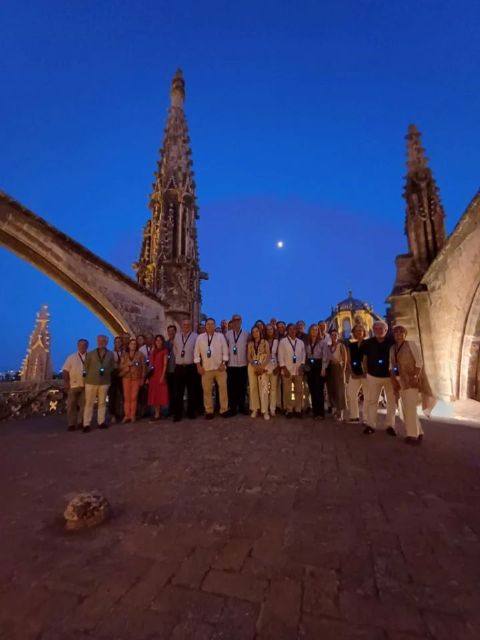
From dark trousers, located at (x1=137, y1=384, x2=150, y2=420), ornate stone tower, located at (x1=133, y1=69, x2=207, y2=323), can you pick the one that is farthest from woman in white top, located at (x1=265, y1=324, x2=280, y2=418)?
ornate stone tower, located at (x1=133, y1=69, x2=207, y2=323)

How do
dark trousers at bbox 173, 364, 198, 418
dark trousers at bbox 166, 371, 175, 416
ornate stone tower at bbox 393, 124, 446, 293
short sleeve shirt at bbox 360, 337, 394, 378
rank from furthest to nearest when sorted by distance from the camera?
ornate stone tower at bbox 393, 124, 446, 293 → dark trousers at bbox 166, 371, 175, 416 → dark trousers at bbox 173, 364, 198, 418 → short sleeve shirt at bbox 360, 337, 394, 378

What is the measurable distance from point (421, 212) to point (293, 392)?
25.0 ft

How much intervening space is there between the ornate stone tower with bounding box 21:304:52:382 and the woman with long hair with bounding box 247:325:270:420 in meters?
13.7

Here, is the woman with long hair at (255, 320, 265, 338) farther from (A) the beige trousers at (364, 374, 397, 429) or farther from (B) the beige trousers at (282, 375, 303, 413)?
(A) the beige trousers at (364, 374, 397, 429)

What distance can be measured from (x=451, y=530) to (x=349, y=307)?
35.5 m

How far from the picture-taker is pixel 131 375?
6.30 m

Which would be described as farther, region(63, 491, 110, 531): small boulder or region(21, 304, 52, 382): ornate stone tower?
region(21, 304, 52, 382): ornate stone tower

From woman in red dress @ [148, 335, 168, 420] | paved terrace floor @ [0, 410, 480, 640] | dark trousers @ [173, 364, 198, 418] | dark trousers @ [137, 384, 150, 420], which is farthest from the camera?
dark trousers @ [137, 384, 150, 420]

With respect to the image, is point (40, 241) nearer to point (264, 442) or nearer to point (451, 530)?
point (264, 442)

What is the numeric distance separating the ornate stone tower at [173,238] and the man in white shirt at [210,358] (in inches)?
239

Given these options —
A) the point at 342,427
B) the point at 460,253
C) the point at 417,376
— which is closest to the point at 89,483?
the point at 342,427

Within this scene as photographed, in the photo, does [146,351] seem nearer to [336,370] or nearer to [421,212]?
[336,370]

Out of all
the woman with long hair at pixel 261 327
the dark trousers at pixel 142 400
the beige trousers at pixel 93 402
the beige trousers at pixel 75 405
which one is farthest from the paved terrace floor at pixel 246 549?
the woman with long hair at pixel 261 327

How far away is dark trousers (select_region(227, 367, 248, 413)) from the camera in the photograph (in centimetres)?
660
